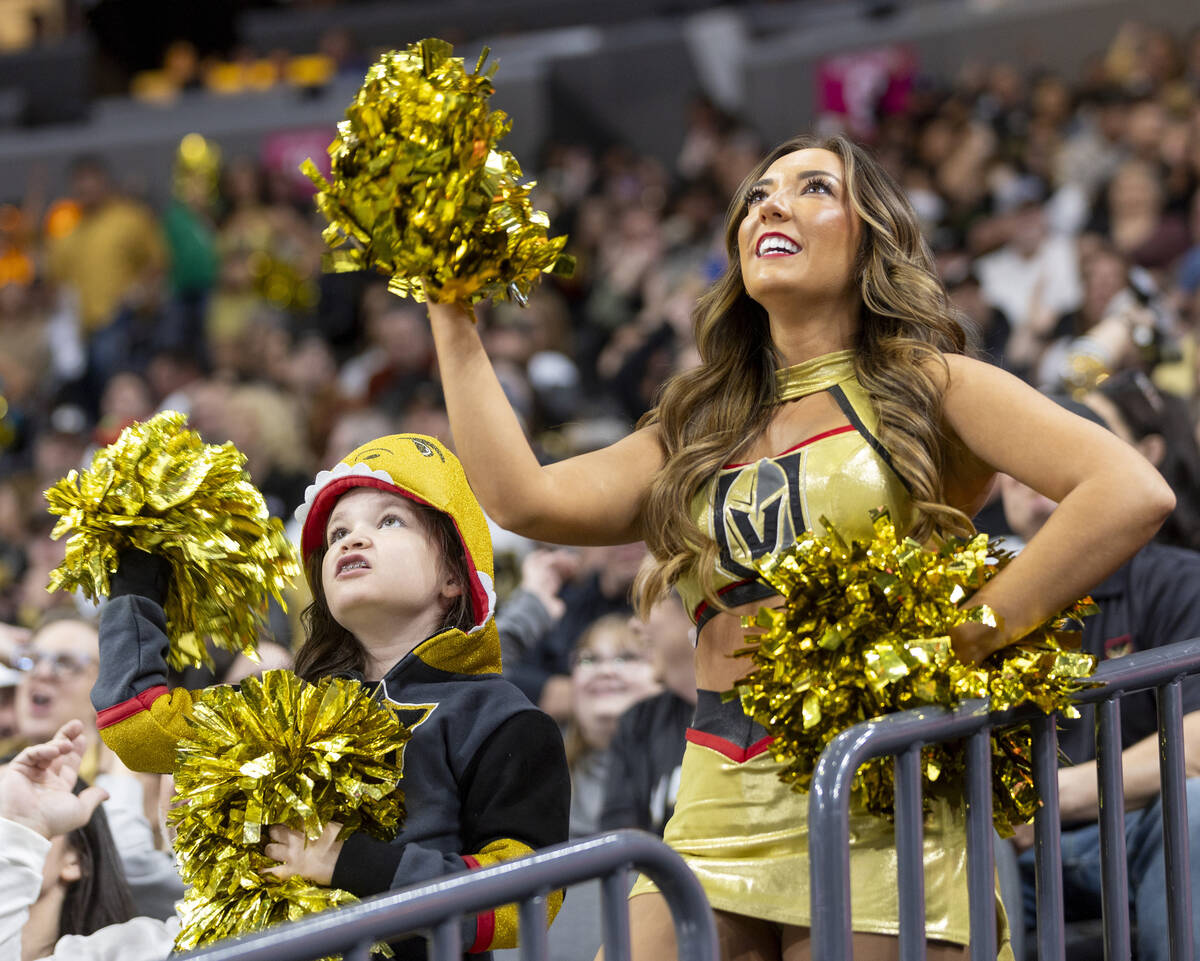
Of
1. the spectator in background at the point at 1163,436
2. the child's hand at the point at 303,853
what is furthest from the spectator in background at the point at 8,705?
the spectator in background at the point at 1163,436

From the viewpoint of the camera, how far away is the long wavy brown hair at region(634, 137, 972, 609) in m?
2.14

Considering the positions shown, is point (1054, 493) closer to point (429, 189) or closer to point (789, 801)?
point (789, 801)

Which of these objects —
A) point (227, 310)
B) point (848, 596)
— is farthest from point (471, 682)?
point (227, 310)

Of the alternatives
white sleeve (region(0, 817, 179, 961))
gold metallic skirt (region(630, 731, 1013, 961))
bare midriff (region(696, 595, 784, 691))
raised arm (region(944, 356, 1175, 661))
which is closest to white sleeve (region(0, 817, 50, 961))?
white sleeve (region(0, 817, 179, 961))

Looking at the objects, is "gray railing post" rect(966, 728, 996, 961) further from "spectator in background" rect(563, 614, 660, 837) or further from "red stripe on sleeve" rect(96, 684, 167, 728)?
"spectator in background" rect(563, 614, 660, 837)

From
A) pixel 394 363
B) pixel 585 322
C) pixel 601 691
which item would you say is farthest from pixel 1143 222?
pixel 601 691

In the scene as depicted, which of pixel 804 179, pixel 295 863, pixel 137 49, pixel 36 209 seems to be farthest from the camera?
pixel 137 49

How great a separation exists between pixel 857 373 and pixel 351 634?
3.02 feet

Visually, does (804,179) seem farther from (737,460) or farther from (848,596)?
(848,596)

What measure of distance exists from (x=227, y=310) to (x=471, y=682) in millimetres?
8226

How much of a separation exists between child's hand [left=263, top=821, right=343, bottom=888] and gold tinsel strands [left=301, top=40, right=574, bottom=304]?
29.7 inches

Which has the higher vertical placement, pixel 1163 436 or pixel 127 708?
pixel 1163 436

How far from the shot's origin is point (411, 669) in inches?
94.6

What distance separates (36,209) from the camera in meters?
13.7
